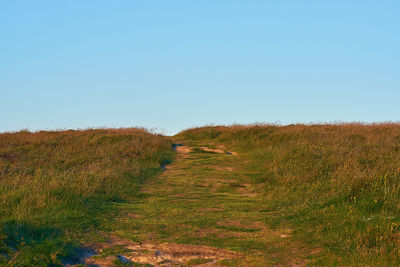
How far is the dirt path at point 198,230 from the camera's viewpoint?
6.39 metres

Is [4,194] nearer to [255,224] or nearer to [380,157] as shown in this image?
[255,224]

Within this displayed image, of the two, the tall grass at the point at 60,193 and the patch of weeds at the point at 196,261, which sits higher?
the tall grass at the point at 60,193

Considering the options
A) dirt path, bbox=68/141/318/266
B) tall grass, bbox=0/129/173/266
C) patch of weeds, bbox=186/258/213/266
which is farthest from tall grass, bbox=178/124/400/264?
tall grass, bbox=0/129/173/266

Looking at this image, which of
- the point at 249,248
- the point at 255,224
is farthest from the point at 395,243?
the point at 255,224

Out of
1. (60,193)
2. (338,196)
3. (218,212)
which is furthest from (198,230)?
(60,193)

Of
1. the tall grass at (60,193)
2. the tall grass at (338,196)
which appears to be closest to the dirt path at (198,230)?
the tall grass at (338,196)

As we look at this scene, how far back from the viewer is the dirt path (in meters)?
6.39

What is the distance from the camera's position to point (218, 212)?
374 inches

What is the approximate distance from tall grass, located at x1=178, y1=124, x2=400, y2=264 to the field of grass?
26mm

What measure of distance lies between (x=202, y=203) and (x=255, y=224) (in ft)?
7.70

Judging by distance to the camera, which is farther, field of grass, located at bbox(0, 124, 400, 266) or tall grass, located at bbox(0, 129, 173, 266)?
field of grass, located at bbox(0, 124, 400, 266)

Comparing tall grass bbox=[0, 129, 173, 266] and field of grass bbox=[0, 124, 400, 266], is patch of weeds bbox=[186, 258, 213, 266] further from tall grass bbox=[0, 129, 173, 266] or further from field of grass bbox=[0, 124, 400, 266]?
tall grass bbox=[0, 129, 173, 266]

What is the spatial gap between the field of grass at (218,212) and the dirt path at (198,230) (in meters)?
0.02

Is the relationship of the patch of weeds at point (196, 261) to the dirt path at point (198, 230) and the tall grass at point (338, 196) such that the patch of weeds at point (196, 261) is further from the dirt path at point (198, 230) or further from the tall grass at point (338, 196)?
the tall grass at point (338, 196)
